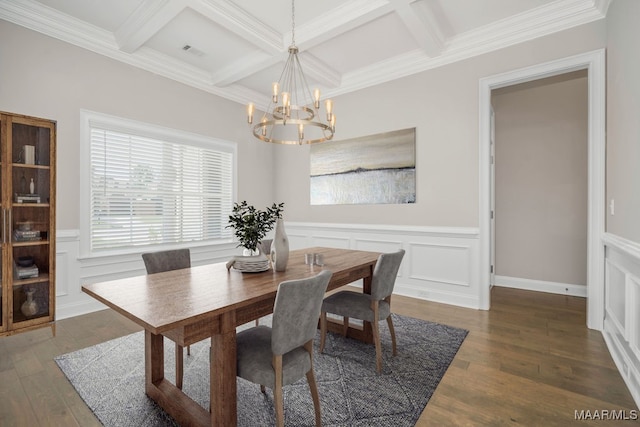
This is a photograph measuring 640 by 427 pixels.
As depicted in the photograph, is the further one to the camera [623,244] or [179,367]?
[623,244]

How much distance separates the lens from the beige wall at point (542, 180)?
13.1 feet

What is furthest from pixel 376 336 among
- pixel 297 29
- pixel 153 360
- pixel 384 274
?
pixel 297 29

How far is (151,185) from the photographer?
3.91m

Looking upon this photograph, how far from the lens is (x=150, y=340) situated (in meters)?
1.94

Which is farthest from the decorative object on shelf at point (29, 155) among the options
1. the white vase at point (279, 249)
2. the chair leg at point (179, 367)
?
the white vase at point (279, 249)

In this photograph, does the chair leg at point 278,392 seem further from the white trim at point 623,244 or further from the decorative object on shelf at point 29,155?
the decorative object on shelf at point 29,155

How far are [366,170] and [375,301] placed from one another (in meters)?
2.45

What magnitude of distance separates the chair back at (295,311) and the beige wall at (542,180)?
155 inches

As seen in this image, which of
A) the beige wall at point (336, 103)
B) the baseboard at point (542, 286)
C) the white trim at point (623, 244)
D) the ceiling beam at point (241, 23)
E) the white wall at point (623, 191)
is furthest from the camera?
the baseboard at point (542, 286)

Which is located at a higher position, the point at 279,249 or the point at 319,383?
the point at 279,249

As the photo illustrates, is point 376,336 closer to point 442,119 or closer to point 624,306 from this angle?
point 624,306

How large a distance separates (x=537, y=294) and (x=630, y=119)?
2.72m

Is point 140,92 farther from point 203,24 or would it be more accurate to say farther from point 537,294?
point 537,294

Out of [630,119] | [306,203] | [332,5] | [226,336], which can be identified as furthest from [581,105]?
[226,336]
